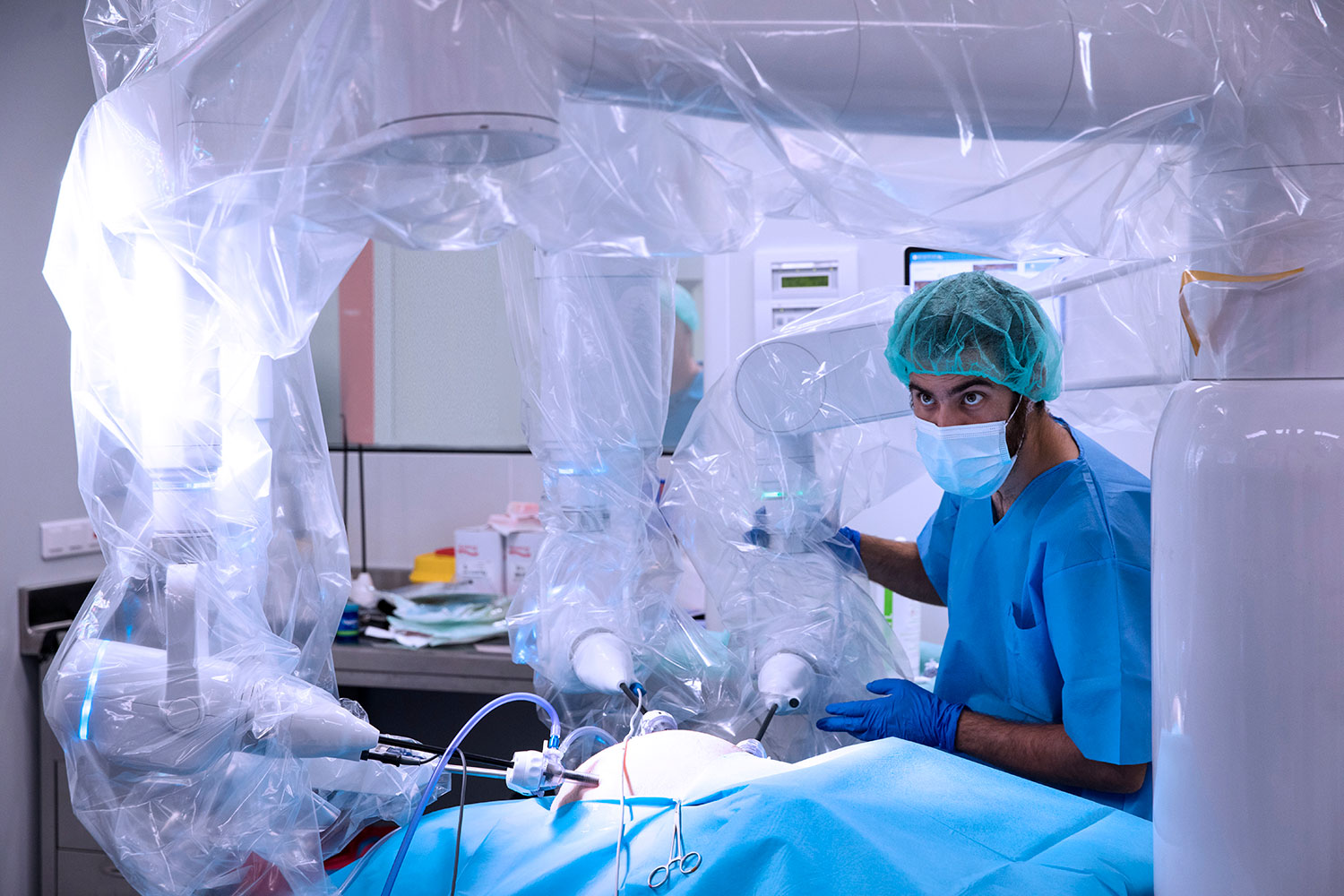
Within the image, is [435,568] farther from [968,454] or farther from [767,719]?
[968,454]

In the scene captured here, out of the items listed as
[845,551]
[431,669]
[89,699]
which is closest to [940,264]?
[845,551]

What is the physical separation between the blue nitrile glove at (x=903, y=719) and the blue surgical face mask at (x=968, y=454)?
295 mm

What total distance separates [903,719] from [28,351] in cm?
217

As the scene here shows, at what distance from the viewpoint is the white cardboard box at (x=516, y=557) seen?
104 inches

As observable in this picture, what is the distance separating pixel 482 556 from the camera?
2.69 meters

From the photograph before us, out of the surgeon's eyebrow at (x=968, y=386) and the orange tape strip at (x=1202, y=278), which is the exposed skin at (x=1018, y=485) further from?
the orange tape strip at (x=1202, y=278)

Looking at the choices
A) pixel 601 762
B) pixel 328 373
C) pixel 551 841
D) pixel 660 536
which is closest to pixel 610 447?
pixel 660 536

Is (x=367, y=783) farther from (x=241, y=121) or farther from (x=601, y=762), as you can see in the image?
(x=241, y=121)

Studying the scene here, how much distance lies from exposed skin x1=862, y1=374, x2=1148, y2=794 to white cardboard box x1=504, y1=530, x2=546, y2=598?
137 centimetres

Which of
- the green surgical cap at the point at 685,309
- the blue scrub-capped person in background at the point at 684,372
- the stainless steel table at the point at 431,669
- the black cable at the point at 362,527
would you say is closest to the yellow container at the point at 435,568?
the black cable at the point at 362,527

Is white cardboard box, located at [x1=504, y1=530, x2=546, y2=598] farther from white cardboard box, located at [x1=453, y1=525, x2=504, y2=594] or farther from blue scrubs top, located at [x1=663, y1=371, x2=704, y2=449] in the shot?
blue scrubs top, located at [x1=663, y1=371, x2=704, y2=449]

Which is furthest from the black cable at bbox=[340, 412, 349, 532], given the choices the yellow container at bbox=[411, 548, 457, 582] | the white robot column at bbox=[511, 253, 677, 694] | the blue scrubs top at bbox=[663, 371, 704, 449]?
the white robot column at bbox=[511, 253, 677, 694]

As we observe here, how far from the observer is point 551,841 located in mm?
1127

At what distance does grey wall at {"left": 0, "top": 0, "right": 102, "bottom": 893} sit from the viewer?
239cm
